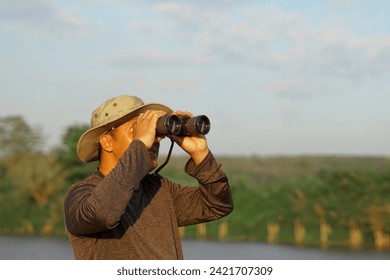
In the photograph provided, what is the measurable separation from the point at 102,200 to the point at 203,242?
59.5 feet

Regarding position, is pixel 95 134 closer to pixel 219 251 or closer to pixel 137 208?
pixel 137 208

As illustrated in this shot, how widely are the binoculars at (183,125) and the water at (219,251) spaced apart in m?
13.6

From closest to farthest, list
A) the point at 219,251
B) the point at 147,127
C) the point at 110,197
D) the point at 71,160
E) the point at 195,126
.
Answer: the point at 110,197
the point at 147,127
the point at 195,126
the point at 219,251
the point at 71,160

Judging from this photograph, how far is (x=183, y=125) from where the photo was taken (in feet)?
6.66

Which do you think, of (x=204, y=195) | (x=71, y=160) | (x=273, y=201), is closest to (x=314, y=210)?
(x=273, y=201)

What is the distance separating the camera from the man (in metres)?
1.75

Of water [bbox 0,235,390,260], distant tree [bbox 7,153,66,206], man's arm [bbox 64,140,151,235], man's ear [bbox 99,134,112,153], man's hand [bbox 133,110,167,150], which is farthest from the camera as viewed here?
distant tree [bbox 7,153,66,206]

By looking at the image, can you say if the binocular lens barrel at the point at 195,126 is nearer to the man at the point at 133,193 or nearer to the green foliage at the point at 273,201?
the man at the point at 133,193

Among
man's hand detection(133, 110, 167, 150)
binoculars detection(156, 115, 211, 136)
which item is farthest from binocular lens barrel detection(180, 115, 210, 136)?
man's hand detection(133, 110, 167, 150)

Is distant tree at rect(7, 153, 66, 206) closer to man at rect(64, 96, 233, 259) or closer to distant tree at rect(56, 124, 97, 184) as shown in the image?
distant tree at rect(56, 124, 97, 184)

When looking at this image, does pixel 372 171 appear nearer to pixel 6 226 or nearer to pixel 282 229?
pixel 282 229

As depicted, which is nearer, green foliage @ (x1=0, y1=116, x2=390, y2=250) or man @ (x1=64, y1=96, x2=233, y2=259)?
man @ (x1=64, y1=96, x2=233, y2=259)

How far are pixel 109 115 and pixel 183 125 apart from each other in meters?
0.23
